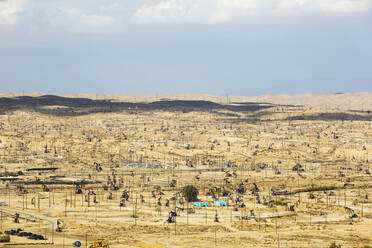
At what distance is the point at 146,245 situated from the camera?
4806cm

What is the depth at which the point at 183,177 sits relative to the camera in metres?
94.6

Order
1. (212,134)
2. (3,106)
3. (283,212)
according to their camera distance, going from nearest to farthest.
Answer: (283,212) < (212,134) < (3,106)

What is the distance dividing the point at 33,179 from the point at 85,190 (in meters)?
13.0

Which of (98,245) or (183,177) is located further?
(183,177)

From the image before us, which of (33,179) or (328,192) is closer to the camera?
(328,192)

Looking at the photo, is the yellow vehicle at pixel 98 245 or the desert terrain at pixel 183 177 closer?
the yellow vehicle at pixel 98 245

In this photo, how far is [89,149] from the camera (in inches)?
4756

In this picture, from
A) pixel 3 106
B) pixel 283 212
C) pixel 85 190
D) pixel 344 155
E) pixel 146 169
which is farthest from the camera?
pixel 3 106

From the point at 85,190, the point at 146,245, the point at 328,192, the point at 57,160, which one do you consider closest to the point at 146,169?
the point at 57,160

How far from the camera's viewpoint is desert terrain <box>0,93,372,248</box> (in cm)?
5384

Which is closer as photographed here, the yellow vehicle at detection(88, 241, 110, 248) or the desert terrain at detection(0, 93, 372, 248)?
the yellow vehicle at detection(88, 241, 110, 248)

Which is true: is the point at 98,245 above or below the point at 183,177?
above

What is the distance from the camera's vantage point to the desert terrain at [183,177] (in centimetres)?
5384

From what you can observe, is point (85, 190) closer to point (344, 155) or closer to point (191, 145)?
point (191, 145)
